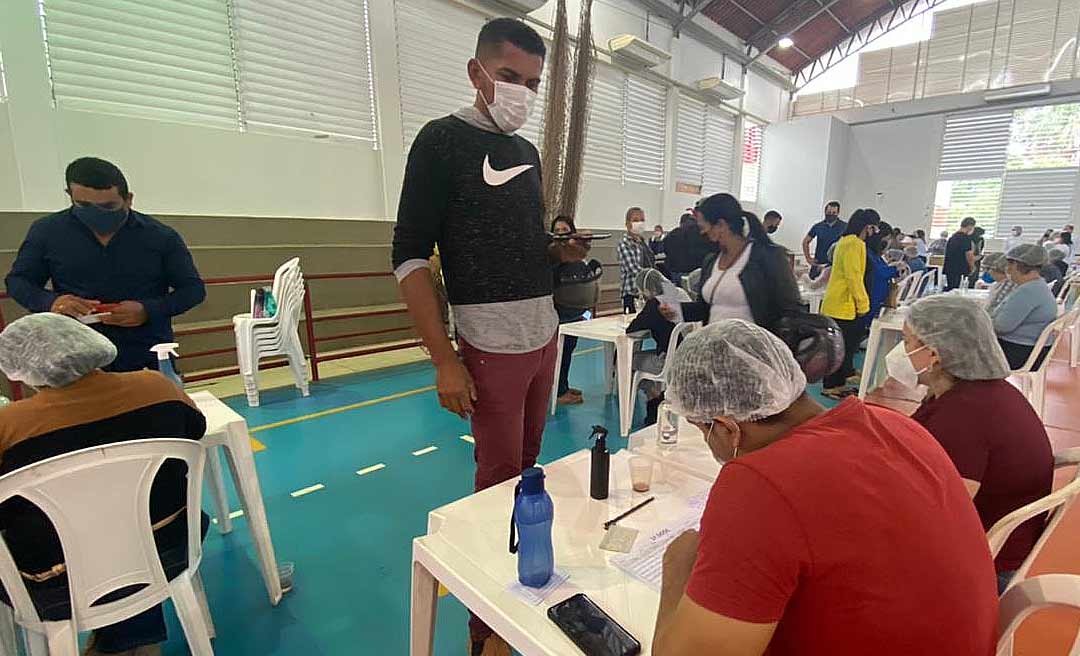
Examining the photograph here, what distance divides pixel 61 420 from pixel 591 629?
4.15 ft

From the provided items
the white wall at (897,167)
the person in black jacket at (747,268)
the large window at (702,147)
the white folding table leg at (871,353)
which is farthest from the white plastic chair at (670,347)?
the white wall at (897,167)

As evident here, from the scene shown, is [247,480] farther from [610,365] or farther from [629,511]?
[610,365]

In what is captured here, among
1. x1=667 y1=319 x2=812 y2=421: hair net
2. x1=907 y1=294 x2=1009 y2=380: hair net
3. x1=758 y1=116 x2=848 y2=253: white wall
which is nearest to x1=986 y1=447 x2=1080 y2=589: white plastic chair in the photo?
x1=907 y1=294 x2=1009 y2=380: hair net

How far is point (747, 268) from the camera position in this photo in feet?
8.31

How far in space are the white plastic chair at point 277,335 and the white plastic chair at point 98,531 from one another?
271cm

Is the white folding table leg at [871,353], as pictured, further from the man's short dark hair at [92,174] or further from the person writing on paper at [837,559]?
the man's short dark hair at [92,174]

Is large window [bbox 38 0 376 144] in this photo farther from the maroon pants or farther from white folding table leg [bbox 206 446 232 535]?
the maroon pants

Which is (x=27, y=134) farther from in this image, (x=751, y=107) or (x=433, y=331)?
(x=751, y=107)

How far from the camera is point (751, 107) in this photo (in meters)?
12.0

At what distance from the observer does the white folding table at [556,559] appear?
90cm

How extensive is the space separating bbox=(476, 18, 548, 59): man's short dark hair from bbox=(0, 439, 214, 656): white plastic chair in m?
1.24

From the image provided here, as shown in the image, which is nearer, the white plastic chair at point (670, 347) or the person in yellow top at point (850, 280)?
the white plastic chair at point (670, 347)

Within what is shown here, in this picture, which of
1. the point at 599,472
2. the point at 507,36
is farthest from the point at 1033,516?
the point at 507,36

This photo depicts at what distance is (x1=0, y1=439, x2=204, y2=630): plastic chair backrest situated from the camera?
109 centimetres
